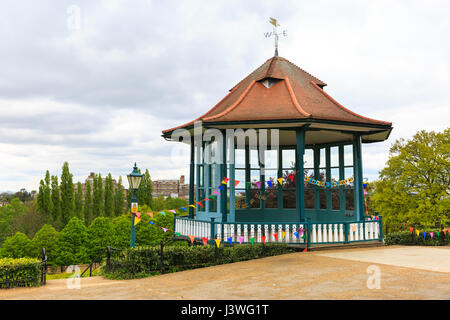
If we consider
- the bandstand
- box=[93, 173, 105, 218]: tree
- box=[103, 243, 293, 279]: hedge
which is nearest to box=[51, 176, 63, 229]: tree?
box=[93, 173, 105, 218]: tree

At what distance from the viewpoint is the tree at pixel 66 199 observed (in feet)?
188

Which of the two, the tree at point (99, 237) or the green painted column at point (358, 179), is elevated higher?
the green painted column at point (358, 179)

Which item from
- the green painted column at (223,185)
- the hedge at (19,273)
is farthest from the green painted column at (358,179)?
the hedge at (19,273)

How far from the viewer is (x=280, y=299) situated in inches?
240

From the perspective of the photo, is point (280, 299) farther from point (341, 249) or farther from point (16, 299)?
point (341, 249)

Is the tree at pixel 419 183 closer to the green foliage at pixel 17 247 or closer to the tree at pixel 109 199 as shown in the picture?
the green foliage at pixel 17 247

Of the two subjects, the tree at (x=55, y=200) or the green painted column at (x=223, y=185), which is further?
the tree at (x=55, y=200)

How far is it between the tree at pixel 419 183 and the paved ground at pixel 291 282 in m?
19.0

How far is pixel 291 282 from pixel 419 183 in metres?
25.3

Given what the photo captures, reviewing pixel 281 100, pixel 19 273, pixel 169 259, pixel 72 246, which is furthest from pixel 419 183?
pixel 72 246

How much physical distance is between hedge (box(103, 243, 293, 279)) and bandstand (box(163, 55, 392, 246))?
119cm

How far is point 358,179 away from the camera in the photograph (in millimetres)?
13609

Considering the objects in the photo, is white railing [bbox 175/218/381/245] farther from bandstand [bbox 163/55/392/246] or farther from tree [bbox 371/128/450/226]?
tree [bbox 371/128/450/226]
